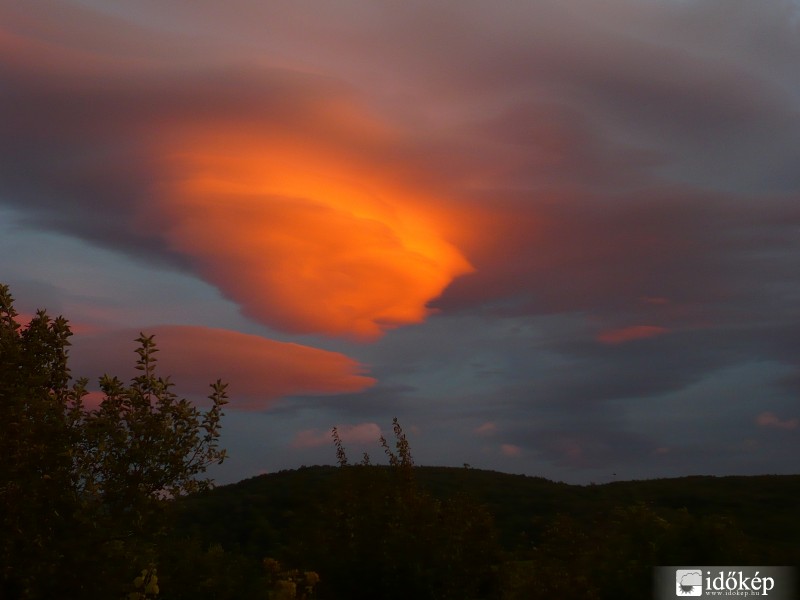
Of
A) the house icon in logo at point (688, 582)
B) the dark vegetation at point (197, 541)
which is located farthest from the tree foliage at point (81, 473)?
the house icon in logo at point (688, 582)

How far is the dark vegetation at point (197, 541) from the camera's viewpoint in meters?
15.8

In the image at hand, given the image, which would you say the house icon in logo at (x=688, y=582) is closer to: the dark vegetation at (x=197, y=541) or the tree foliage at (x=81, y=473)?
the dark vegetation at (x=197, y=541)

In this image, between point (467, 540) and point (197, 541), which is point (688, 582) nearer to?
point (467, 540)

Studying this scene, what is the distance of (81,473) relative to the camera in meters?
16.7

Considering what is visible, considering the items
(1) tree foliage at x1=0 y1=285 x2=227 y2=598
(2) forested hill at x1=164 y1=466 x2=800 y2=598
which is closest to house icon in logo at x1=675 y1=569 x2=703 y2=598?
(2) forested hill at x1=164 y1=466 x2=800 y2=598

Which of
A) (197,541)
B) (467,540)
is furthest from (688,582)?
(197,541)

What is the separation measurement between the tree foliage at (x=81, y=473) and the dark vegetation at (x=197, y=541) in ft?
0.08

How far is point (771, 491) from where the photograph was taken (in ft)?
180

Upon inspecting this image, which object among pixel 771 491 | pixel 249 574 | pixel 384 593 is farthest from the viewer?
pixel 771 491

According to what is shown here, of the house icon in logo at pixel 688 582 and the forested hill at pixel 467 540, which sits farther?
the forested hill at pixel 467 540

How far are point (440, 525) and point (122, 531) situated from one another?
33.2 feet

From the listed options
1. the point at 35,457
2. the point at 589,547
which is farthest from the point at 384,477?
the point at 35,457

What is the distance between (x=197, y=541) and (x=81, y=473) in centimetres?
542

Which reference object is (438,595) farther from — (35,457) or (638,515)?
(35,457)
